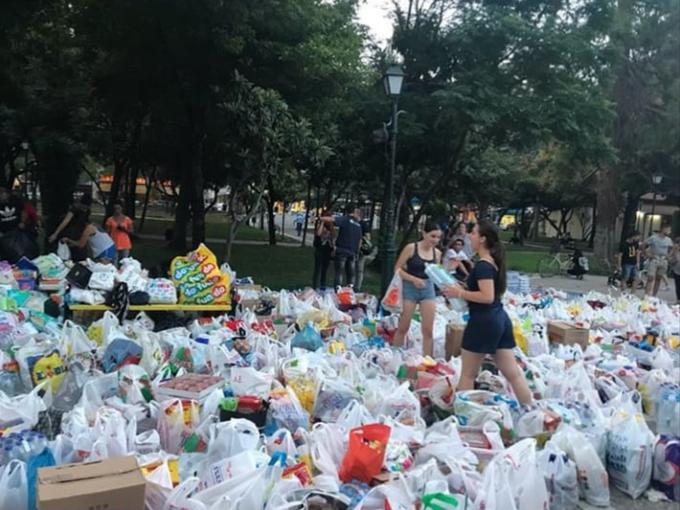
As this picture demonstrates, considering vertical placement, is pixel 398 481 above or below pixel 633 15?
below

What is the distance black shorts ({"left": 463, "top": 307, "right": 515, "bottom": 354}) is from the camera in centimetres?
450

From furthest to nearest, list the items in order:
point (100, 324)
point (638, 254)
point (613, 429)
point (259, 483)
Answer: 1. point (638, 254)
2. point (100, 324)
3. point (613, 429)
4. point (259, 483)

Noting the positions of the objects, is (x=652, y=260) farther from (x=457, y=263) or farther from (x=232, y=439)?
(x=232, y=439)

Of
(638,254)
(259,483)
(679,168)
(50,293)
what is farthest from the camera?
(679,168)

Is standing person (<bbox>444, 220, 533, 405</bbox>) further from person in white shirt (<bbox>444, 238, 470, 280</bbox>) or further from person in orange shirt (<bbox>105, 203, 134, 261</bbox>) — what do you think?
person in orange shirt (<bbox>105, 203, 134, 261</bbox>)

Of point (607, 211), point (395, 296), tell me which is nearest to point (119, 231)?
point (395, 296)

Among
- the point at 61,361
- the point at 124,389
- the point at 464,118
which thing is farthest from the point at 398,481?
the point at 464,118

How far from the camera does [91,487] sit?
2.55 meters

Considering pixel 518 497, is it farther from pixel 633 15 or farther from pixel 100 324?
pixel 633 15

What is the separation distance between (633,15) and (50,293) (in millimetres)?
18878

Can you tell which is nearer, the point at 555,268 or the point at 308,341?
the point at 308,341

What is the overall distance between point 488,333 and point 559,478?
1.20m

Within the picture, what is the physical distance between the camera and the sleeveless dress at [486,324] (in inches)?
177

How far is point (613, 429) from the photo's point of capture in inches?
158
